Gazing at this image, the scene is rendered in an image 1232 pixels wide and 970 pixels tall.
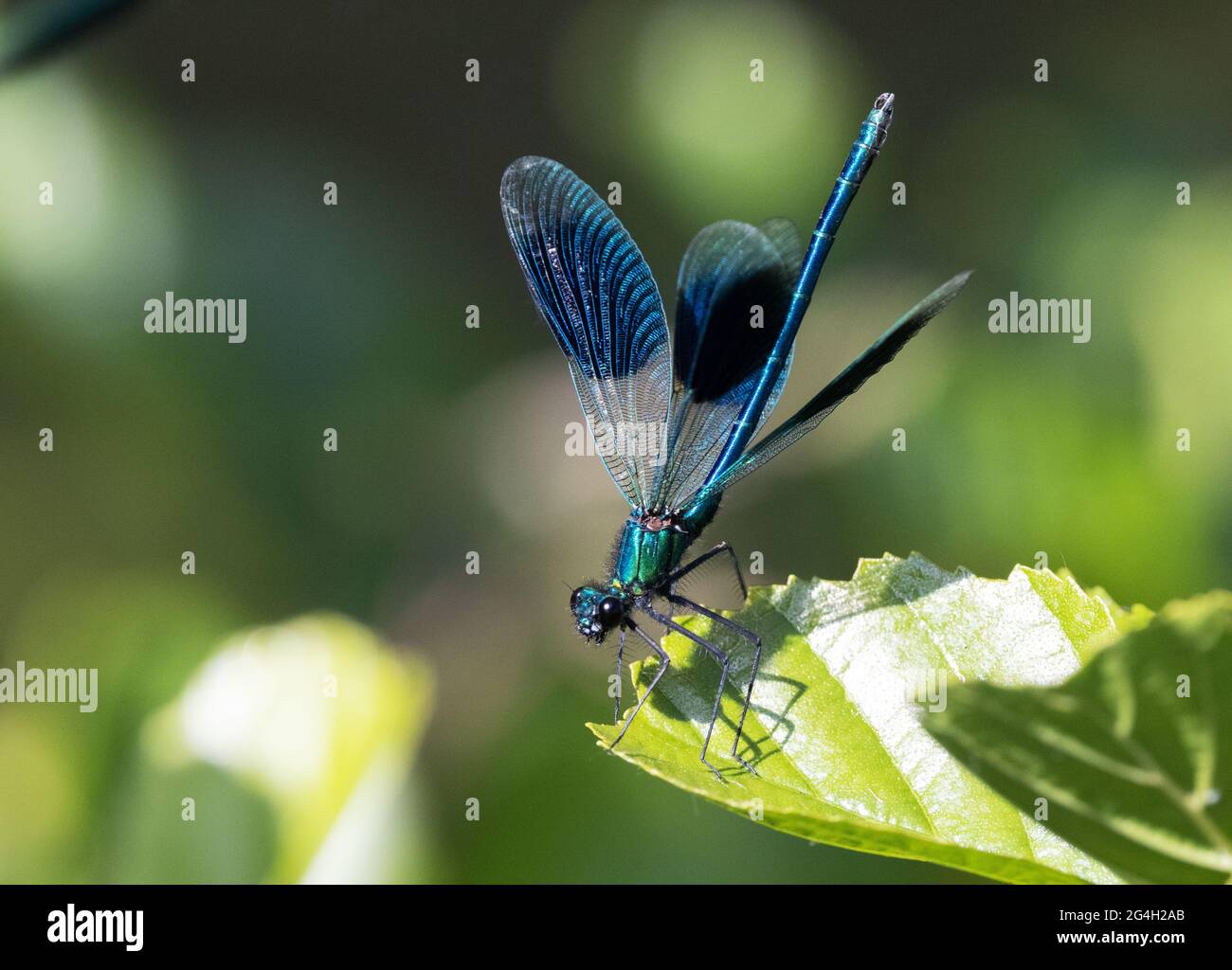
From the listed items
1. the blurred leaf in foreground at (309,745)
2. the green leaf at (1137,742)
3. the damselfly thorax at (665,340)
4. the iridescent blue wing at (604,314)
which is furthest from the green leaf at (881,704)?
the iridescent blue wing at (604,314)

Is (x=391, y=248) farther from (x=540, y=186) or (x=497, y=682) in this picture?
(x=540, y=186)

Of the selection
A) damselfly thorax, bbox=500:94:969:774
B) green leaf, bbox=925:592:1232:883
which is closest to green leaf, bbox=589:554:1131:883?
green leaf, bbox=925:592:1232:883

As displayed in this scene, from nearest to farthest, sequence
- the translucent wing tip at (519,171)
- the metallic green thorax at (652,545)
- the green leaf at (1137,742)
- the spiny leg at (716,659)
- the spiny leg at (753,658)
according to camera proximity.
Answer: the green leaf at (1137,742) → the spiny leg at (753,658) → the spiny leg at (716,659) → the metallic green thorax at (652,545) → the translucent wing tip at (519,171)

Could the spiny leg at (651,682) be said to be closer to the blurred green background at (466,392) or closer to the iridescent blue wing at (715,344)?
the iridescent blue wing at (715,344)

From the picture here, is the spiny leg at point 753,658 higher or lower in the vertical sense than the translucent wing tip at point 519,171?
lower

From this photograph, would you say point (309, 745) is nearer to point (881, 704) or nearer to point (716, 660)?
point (716, 660)

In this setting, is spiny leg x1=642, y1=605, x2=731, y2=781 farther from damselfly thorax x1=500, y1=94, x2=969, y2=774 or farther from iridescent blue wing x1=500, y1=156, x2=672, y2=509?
iridescent blue wing x1=500, y1=156, x2=672, y2=509

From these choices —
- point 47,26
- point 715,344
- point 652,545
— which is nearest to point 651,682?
point 652,545
